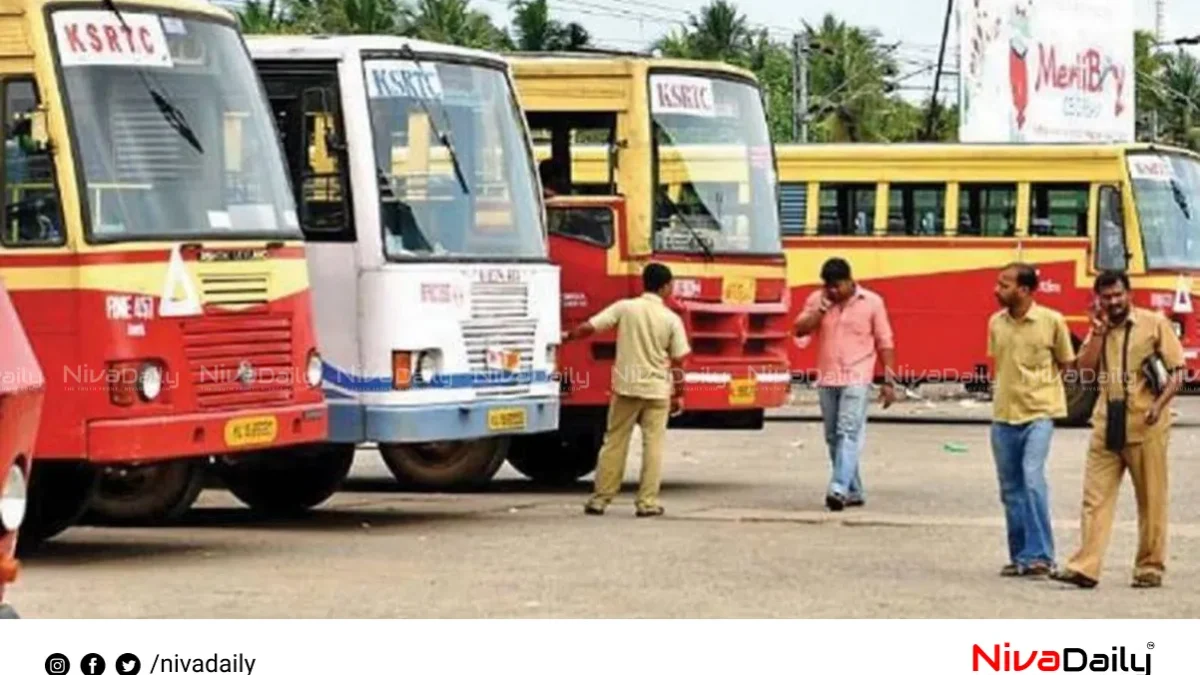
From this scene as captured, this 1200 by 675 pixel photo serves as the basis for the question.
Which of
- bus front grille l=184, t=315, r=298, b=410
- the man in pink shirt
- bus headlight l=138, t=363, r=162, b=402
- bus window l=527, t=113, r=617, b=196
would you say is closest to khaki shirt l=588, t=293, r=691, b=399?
the man in pink shirt

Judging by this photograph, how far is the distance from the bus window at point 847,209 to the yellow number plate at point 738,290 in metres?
12.1

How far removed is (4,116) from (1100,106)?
3704 cm

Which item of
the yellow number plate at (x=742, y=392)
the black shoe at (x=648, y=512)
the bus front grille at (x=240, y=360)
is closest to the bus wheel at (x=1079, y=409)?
the yellow number plate at (x=742, y=392)

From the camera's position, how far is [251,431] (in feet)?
54.4

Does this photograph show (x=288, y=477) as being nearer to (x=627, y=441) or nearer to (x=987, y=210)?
(x=627, y=441)

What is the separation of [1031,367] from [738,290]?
711 centimetres

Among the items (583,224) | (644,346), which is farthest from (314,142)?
(583,224)

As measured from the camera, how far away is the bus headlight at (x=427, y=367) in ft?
61.4

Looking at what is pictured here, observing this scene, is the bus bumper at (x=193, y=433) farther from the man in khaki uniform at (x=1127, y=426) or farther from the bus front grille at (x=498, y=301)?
the man in khaki uniform at (x=1127, y=426)

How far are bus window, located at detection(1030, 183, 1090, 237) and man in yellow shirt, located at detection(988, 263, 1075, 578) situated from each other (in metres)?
17.6

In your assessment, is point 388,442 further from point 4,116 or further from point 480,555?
point 4,116

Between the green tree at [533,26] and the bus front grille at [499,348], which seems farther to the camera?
the green tree at [533,26]
